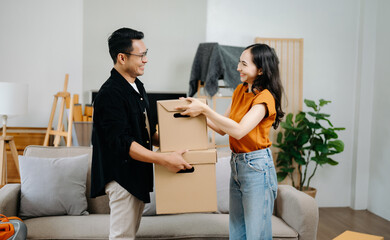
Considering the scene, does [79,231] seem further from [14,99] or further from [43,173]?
[14,99]

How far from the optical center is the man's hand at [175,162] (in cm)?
156

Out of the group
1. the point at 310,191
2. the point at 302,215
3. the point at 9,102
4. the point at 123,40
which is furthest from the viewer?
the point at 310,191

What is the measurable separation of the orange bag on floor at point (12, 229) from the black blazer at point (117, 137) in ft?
2.20

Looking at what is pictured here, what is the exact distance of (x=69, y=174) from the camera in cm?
251

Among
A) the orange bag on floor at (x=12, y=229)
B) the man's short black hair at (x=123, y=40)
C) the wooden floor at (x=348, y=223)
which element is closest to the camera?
the man's short black hair at (x=123, y=40)

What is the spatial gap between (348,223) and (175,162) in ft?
10.3

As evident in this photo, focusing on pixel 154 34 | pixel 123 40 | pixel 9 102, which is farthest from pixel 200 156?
pixel 154 34

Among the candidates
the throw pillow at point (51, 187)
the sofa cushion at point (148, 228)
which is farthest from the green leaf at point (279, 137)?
the throw pillow at point (51, 187)

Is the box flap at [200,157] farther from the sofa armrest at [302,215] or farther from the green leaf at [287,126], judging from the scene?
the green leaf at [287,126]

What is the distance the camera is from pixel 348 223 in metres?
3.90

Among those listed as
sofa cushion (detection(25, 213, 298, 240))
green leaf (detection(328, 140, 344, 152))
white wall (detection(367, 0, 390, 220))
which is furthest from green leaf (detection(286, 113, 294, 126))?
sofa cushion (detection(25, 213, 298, 240))

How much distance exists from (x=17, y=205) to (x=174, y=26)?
2.94 m

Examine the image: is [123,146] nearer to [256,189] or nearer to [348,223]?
[256,189]

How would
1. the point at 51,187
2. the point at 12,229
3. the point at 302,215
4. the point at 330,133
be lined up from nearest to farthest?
the point at 12,229 → the point at 302,215 → the point at 51,187 → the point at 330,133
